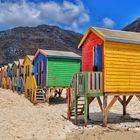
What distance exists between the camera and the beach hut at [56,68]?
27.0 meters

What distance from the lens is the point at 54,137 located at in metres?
13.6

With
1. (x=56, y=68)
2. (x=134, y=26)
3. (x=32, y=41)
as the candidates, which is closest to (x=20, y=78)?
(x=56, y=68)

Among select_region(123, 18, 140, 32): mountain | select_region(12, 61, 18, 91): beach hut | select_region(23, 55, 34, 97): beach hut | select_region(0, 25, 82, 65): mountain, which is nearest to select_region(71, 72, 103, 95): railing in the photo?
select_region(23, 55, 34, 97): beach hut

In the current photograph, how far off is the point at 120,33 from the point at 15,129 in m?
8.38

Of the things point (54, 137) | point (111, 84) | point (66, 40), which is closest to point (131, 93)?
point (111, 84)

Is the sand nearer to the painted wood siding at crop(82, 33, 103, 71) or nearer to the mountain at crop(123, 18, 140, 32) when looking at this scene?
the painted wood siding at crop(82, 33, 103, 71)

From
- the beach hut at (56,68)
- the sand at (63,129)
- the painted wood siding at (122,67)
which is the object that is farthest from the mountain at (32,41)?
the painted wood siding at (122,67)

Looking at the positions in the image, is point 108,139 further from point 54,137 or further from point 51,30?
point 51,30

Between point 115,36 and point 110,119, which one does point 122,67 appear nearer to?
point 115,36

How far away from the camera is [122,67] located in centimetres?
1694

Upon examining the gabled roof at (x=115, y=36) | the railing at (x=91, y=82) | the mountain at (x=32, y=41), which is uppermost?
the mountain at (x=32, y=41)

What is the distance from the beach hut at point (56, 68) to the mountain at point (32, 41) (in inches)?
2537

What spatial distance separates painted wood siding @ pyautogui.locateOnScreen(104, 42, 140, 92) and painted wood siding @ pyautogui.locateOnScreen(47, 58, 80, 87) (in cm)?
1088

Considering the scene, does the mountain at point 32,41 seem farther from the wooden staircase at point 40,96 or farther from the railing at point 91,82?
the railing at point 91,82
